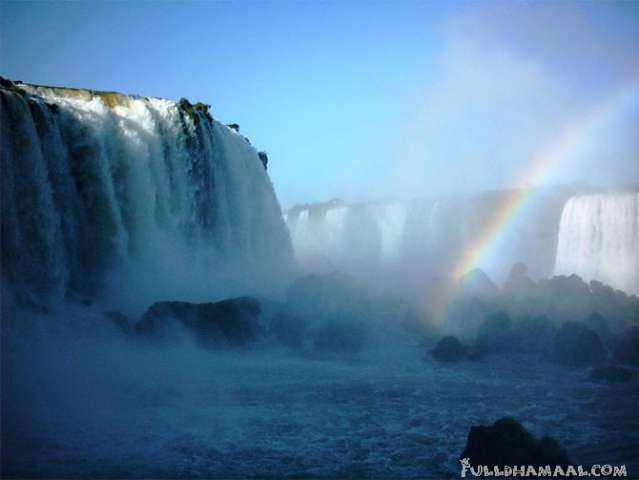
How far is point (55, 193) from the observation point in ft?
52.7

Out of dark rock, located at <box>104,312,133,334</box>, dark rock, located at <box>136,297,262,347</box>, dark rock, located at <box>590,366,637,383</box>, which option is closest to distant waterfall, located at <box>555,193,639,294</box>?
dark rock, located at <box>590,366,637,383</box>

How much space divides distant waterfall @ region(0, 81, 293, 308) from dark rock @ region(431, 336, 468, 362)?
9.28 m

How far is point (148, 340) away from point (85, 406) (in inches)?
179

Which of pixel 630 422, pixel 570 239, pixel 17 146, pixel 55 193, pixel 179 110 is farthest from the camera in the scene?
pixel 570 239

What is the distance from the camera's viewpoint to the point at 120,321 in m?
15.0

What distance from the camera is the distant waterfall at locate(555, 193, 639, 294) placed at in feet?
94.5

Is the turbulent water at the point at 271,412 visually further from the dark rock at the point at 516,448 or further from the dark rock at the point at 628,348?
the dark rock at the point at 628,348

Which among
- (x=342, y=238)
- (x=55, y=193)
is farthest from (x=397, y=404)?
(x=342, y=238)

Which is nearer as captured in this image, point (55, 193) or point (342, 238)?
point (55, 193)

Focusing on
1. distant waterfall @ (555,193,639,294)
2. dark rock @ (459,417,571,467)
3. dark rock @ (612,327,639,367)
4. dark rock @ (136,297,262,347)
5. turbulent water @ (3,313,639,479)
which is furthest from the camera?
distant waterfall @ (555,193,639,294)

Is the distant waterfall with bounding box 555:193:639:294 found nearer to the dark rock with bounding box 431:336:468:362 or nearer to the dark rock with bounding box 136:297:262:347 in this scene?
the dark rock with bounding box 431:336:468:362

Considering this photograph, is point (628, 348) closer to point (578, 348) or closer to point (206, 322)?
point (578, 348)

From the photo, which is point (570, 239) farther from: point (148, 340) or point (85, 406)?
point (85, 406)

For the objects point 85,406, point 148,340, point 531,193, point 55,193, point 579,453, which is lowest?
point 579,453
